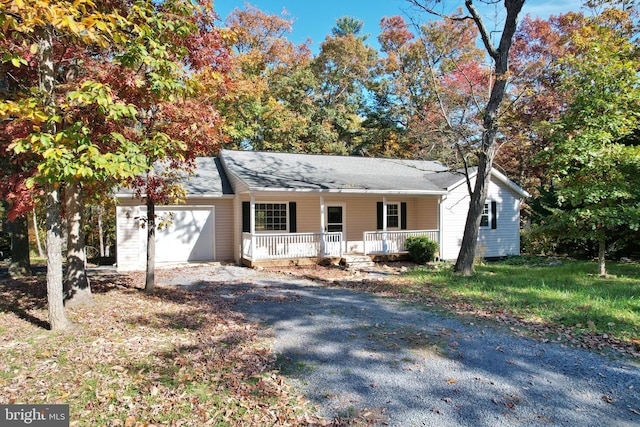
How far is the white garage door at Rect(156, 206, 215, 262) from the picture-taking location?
13.5 meters

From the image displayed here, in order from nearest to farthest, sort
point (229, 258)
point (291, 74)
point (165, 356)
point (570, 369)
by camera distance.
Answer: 1. point (570, 369)
2. point (165, 356)
3. point (229, 258)
4. point (291, 74)

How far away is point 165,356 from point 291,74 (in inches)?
935

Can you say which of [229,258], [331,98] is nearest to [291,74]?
[331,98]

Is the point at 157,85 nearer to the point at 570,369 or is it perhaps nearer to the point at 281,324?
the point at 281,324

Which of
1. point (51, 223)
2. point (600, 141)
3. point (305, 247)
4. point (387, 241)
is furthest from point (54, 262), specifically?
point (600, 141)

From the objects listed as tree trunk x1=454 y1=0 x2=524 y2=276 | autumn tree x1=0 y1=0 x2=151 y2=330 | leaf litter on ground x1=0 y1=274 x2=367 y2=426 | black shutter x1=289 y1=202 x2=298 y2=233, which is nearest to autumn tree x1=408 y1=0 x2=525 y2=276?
tree trunk x1=454 y1=0 x2=524 y2=276

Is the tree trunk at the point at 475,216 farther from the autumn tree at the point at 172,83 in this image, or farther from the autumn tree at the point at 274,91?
the autumn tree at the point at 274,91

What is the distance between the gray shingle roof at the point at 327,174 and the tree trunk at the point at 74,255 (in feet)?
19.1

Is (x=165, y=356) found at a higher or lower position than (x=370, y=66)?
lower

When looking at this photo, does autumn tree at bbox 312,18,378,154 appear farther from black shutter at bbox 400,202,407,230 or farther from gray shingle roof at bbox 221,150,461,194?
black shutter at bbox 400,202,407,230

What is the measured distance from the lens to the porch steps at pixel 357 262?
13.4 meters

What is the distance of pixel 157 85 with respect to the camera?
520cm

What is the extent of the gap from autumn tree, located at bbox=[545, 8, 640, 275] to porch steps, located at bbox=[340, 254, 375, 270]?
5.87m

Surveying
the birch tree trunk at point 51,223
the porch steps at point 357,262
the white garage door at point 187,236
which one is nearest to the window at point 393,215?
the porch steps at point 357,262
